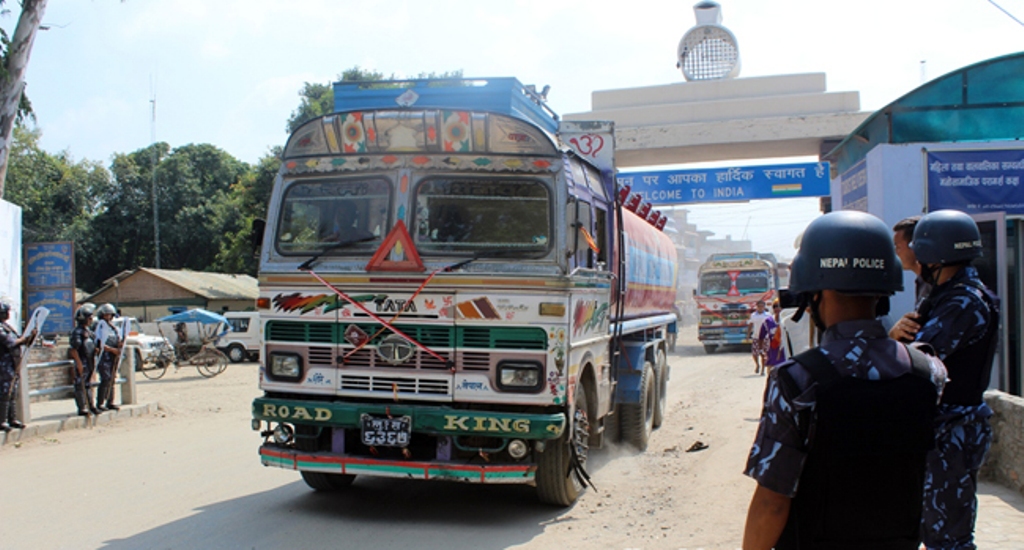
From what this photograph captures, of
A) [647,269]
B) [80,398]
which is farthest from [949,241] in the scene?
[80,398]

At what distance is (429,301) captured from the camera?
645 centimetres

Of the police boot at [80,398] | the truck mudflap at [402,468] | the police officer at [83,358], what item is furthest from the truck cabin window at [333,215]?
the police boot at [80,398]

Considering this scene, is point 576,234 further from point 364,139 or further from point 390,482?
point 390,482

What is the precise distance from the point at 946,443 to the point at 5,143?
53.9ft

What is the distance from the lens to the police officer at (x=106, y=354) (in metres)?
13.0

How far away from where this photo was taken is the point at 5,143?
1558 cm

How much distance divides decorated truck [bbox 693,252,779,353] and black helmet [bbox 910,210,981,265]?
78.8 feet

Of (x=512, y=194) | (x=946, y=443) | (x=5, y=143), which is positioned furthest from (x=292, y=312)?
(x=5, y=143)

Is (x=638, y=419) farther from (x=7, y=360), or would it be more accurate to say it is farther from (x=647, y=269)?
(x=7, y=360)

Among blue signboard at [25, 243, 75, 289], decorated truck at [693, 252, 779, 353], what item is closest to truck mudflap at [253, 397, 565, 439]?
blue signboard at [25, 243, 75, 289]

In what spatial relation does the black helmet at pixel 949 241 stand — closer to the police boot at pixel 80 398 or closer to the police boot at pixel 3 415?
the police boot at pixel 3 415

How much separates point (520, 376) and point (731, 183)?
19.6 meters

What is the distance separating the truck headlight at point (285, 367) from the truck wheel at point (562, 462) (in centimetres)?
201

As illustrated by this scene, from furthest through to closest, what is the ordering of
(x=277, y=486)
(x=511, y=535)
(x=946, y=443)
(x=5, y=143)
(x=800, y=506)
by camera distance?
(x=5, y=143), (x=277, y=486), (x=511, y=535), (x=946, y=443), (x=800, y=506)
